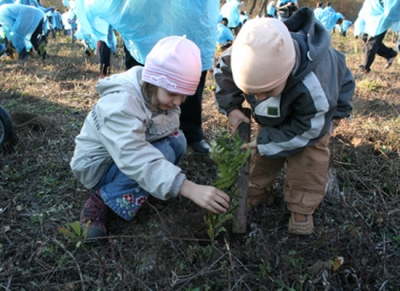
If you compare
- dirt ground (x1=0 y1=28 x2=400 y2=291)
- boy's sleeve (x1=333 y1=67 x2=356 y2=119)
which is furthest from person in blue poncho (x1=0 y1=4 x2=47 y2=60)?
boy's sleeve (x1=333 y1=67 x2=356 y2=119)

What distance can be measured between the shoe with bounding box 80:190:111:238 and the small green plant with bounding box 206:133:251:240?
1.92ft

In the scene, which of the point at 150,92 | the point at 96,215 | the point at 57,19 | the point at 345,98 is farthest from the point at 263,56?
the point at 57,19

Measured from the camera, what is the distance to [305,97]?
155cm

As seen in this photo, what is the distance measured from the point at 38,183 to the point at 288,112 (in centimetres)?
168

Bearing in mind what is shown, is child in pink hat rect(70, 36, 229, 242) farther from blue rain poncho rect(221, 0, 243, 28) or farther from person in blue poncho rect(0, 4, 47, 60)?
blue rain poncho rect(221, 0, 243, 28)

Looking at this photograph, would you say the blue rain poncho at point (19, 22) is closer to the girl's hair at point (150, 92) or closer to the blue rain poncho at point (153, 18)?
the blue rain poncho at point (153, 18)

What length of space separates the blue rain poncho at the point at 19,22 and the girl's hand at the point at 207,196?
7.30 metres

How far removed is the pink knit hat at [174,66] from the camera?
1530 millimetres

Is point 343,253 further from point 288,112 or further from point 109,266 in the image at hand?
point 109,266

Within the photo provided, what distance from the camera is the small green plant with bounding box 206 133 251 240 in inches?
58.6

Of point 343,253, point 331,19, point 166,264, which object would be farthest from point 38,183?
point 331,19

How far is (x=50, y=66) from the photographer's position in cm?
604

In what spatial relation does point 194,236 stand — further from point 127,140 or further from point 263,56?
point 263,56

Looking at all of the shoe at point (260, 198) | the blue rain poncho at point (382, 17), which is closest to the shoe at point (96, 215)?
the shoe at point (260, 198)
